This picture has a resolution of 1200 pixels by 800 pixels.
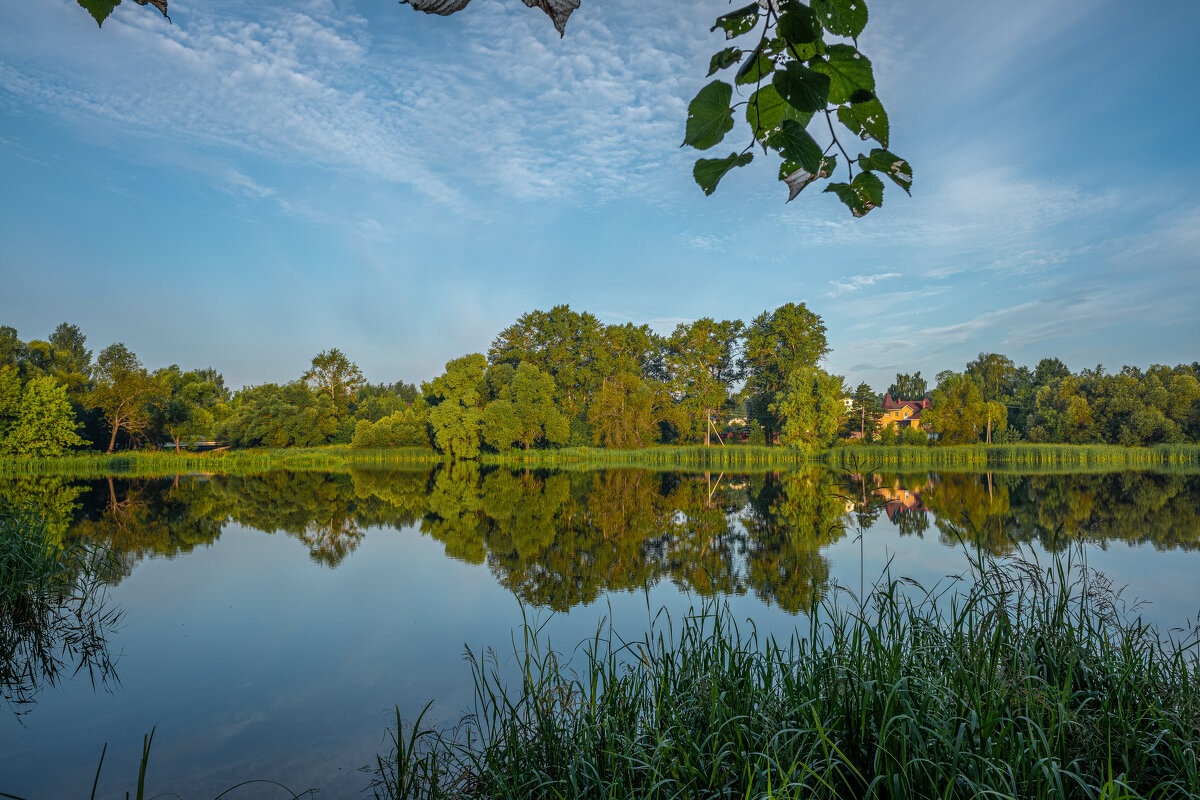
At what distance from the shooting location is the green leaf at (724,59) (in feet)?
3.97

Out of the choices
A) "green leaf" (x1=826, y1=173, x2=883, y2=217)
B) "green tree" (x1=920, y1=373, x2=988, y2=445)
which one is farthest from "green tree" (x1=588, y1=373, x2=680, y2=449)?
"green leaf" (x1=826, y1=173, x2=883, y2=217)

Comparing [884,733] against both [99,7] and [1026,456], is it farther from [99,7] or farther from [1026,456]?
[1026,456]

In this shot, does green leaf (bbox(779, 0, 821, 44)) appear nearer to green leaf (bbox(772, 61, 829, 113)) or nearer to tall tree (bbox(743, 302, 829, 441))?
green leaf (bbox(772, 61, 829, 113))

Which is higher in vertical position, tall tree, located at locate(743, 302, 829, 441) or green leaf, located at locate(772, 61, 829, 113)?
tall tree, located at locate(743, 302, 829, 441)

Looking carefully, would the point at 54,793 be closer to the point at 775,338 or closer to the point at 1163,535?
the point at 1163,535

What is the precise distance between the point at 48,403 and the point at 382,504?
25.1 m

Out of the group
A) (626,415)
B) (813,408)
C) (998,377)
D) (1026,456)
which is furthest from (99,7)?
(998,377)

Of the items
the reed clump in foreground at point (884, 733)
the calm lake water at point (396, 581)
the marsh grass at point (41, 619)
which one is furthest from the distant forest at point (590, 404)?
the reed clump in foreground at point (884, 733)

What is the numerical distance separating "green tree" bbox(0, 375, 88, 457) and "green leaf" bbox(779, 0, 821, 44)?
39023mm

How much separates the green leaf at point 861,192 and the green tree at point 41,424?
39004mm

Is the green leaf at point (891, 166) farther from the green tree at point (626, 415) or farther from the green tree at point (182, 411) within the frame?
the green tree at point (182, 411)

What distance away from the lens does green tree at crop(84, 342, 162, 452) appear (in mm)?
31578

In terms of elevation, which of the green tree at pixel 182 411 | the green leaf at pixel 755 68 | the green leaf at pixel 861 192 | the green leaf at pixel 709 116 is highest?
the green tree at pixel 182 411

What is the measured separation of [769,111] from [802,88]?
160 millimetres
